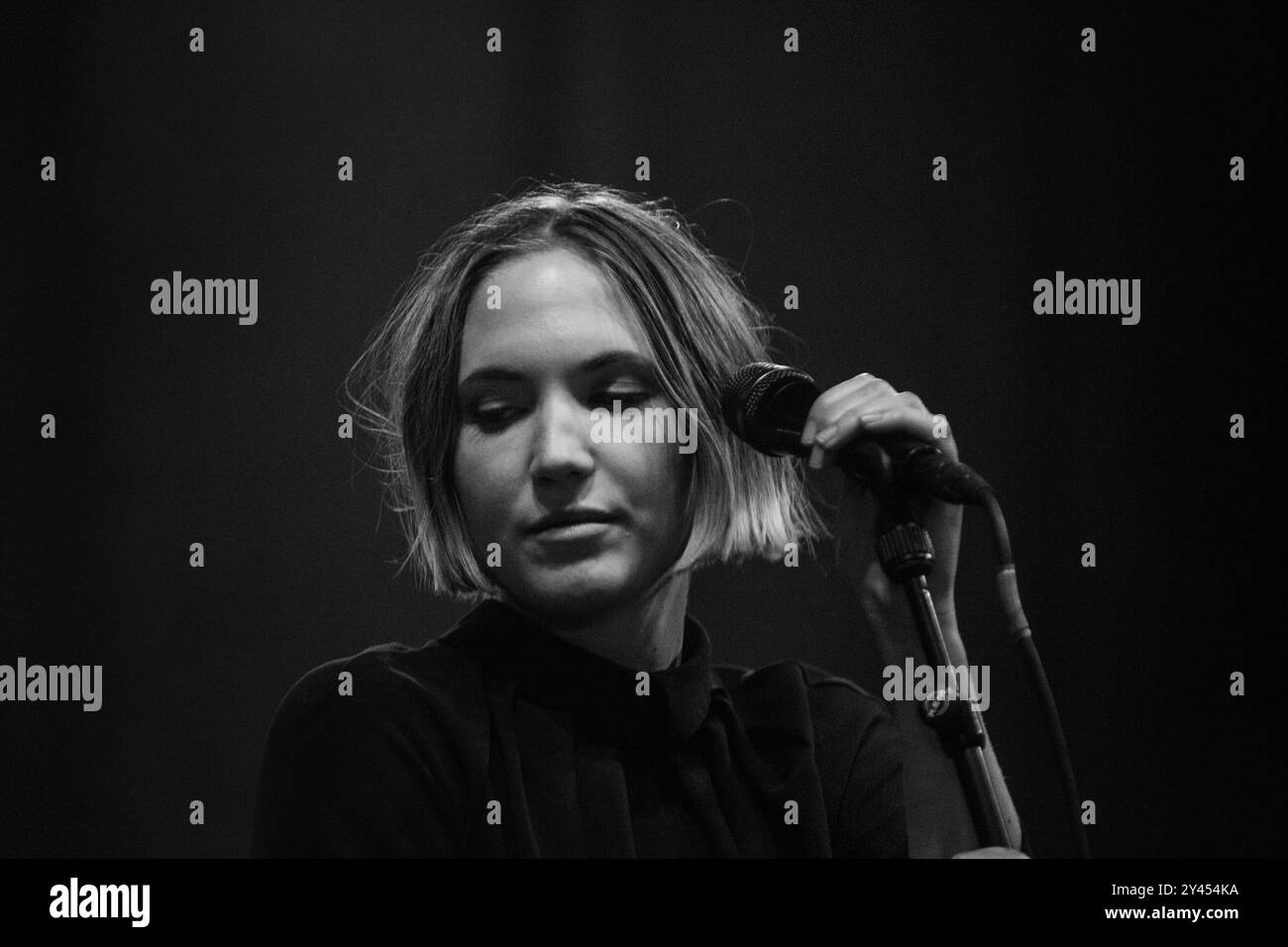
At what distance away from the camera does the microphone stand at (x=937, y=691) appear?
1430 mm

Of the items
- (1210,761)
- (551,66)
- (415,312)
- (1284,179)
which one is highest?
(551,66)

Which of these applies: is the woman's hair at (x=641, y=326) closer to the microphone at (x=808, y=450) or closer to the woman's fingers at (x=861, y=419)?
the microphone at (x=808, y=450)

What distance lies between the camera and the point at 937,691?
142 centimetres

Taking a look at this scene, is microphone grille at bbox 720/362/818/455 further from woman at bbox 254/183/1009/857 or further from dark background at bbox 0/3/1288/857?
dark background at bbox 0/3/1288/857

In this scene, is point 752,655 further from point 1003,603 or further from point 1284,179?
point 1284,179

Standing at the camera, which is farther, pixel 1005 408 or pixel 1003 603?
pixel 1005 408

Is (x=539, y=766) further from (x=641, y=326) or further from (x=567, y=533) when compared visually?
(x=641, y=326)

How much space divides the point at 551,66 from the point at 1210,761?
1.40 meters

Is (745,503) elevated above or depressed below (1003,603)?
above

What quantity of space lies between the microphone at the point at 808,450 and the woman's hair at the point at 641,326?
10.8 inches

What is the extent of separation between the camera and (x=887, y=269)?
2.05 meters

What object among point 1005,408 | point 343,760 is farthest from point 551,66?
point 343,760
